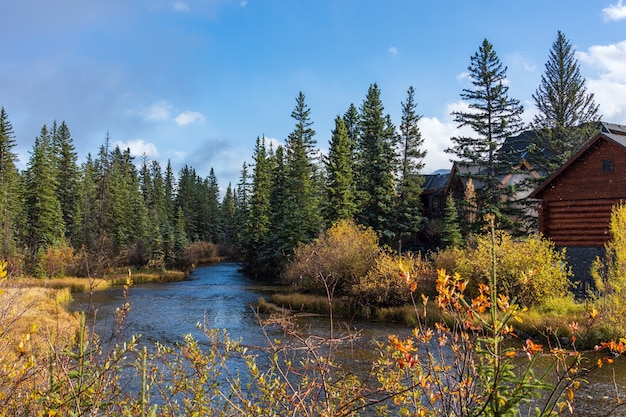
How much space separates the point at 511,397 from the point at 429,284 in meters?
24.3

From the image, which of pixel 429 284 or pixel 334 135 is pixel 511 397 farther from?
pixel 334 135

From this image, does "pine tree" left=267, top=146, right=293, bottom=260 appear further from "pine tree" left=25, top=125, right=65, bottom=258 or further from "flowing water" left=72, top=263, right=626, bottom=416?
"pine tree" left=25, top=125, right=65, bottom=258

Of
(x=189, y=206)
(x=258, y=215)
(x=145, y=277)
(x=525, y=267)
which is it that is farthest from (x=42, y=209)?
(x=525, y=267)

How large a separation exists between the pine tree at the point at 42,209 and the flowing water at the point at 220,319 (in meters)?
16.2

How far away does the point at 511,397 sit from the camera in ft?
9.27

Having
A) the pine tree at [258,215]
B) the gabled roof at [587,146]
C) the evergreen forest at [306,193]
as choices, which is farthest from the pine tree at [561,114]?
the pine tree at [258,215]

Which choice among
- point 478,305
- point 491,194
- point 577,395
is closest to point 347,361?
point 577,395

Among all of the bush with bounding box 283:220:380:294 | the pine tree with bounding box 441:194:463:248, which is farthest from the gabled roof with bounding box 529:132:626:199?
the bush with bounding box 283:220:380:294

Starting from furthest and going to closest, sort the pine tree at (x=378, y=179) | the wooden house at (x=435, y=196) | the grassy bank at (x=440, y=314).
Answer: the wooden house at (x=435, y=196)
the pine tree at (x=378, y=179)
the grassy bank at (x=440, y=314)

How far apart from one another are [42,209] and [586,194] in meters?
51.0

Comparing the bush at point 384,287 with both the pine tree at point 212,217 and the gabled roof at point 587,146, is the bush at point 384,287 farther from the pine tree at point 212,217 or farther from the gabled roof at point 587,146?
the pine tree at point 212,217

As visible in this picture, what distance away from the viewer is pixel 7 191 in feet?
168

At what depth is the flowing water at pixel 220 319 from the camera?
12984mm

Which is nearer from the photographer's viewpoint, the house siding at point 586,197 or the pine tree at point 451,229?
the house siding at point 586,197
